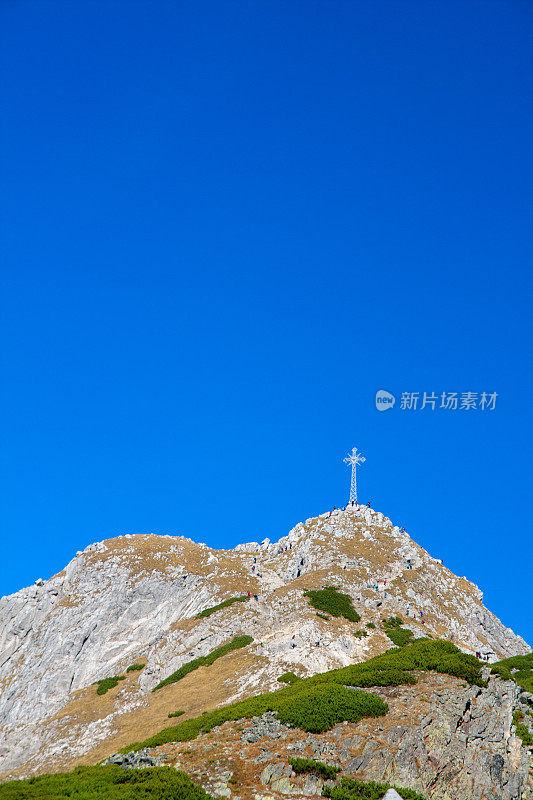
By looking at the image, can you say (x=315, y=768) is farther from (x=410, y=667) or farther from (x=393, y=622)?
(x=393, y=622)

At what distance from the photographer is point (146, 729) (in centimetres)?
5172

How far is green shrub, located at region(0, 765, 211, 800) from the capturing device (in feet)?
94.9

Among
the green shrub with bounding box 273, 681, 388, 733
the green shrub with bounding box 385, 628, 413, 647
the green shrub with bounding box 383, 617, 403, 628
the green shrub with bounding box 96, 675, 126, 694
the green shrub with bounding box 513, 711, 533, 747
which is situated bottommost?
the green shrub with bounding box 513, 711, 533, 747

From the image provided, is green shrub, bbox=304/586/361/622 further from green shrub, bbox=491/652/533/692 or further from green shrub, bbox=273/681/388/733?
green shrub, bbox=273/681/388/733

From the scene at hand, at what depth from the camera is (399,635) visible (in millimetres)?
66500

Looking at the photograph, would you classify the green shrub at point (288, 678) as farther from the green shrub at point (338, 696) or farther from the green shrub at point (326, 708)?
the green shrub at point (326, 708)

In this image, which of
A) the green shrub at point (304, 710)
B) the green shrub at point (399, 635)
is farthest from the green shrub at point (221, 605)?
the green shrub at point (304, 710)

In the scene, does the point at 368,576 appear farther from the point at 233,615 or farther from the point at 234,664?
the point at 234,664

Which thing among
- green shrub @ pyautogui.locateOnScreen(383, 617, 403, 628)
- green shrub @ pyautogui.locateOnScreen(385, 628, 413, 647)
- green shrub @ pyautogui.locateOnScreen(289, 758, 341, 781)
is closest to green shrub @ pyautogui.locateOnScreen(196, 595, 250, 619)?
green shrub @ pyautogui.locateOnScreen(383, 617, 403, 628)

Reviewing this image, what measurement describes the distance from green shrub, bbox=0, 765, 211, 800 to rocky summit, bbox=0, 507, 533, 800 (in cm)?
157

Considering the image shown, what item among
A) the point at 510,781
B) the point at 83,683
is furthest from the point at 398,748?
the point at 83,683

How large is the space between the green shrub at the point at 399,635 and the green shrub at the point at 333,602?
3885 millimetres

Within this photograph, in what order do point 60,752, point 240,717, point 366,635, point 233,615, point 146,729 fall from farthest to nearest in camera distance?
point 233,615
point 366,635
point 60,752
point 146,729
point 240,717

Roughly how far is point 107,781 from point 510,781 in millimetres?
21181
